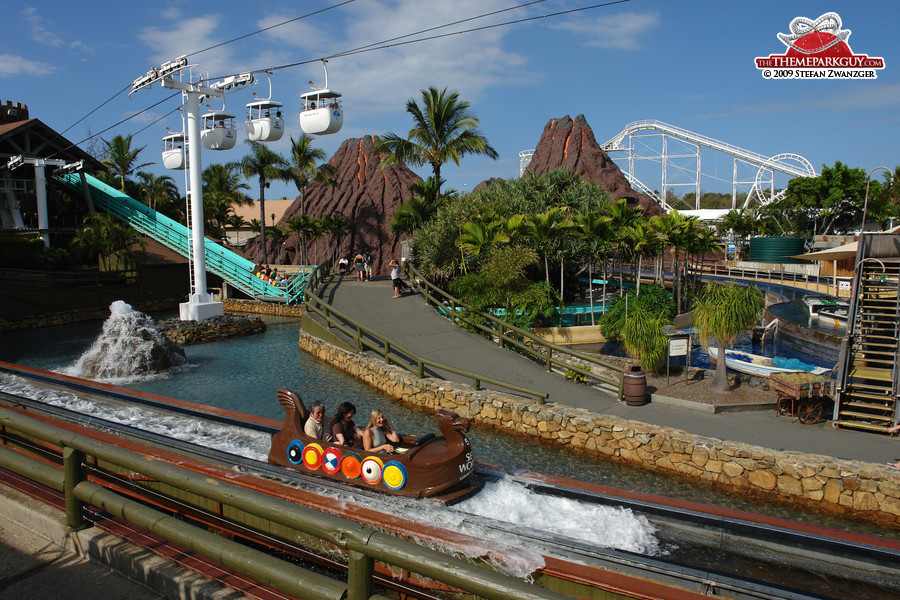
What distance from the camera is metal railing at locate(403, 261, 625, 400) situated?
15.0m

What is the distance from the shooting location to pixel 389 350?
696 inches

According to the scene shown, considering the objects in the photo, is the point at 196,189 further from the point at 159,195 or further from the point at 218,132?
the point at 159,195

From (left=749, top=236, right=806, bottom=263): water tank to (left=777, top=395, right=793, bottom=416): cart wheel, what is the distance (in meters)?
40.9

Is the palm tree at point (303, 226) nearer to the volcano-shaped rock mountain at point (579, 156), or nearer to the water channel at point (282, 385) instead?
the water channel at point (282, 385)

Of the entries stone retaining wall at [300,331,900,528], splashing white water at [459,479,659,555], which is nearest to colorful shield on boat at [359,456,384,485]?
splashing white water at [459,479,659,555]

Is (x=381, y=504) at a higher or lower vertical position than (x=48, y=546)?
lower

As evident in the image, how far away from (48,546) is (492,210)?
23.4 metres

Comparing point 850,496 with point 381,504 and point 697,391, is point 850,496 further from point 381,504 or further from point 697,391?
point 381,504

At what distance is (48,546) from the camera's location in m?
4.66

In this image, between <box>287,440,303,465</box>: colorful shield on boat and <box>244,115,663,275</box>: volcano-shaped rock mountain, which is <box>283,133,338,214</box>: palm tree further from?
<box>287,440,303,465</box>: colorful shield on boat

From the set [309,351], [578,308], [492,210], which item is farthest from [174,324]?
[578,308]

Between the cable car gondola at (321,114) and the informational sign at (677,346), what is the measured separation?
519 inches

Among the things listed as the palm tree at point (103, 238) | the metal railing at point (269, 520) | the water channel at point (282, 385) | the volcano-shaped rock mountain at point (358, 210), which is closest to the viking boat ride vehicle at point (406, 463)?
the water channel at point (282, 385)

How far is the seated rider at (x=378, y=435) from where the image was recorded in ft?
28.1
